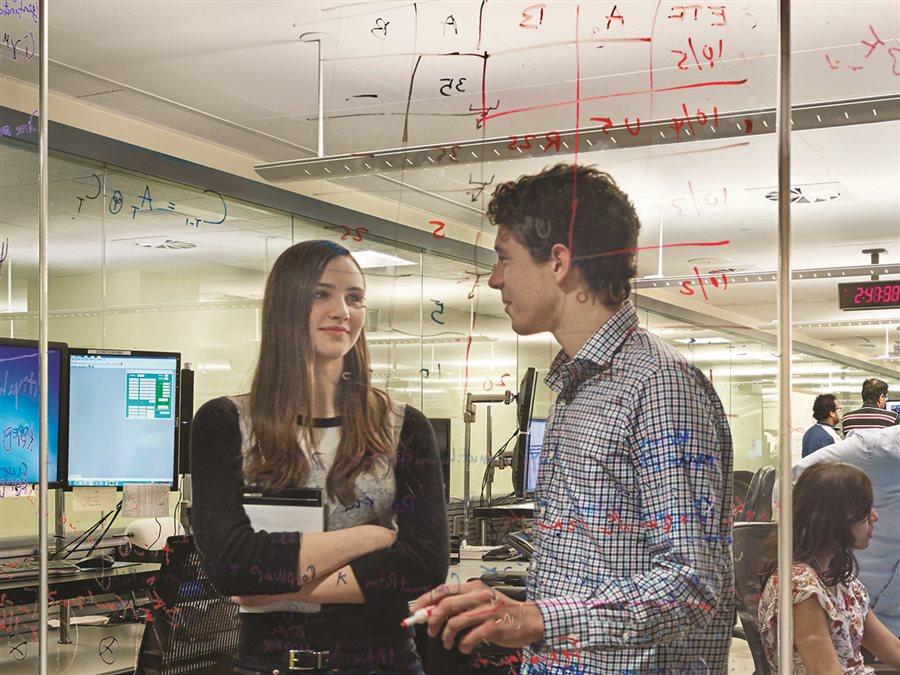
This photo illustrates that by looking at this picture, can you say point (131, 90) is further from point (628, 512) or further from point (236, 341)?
point (628, 512)

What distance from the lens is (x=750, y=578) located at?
4.86 feet

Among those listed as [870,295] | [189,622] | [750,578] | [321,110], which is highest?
[321,110]

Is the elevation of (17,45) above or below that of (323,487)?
above

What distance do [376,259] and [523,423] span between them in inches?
14.3

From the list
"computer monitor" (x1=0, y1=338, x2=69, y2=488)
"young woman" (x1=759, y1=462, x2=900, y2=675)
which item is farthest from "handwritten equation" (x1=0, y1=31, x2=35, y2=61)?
"young woman" (x1=759, y1=462, x2=900, y2=675)

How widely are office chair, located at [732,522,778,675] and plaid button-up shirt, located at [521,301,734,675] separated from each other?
87 millimetres

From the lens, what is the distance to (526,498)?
1497mm

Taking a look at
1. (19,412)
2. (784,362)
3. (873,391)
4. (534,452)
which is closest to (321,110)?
(534,452)

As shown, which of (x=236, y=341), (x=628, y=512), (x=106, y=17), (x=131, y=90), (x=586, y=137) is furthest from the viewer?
(x=131, y=90)

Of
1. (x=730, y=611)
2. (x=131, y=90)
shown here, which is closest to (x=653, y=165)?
(x=730, y=611)

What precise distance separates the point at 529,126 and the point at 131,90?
2596mm

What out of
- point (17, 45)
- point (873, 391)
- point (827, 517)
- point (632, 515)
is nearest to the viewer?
point (632, 515)

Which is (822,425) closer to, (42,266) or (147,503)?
(42,266)

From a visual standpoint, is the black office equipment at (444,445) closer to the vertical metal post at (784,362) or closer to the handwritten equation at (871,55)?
the vertical metal post at (784,362)
